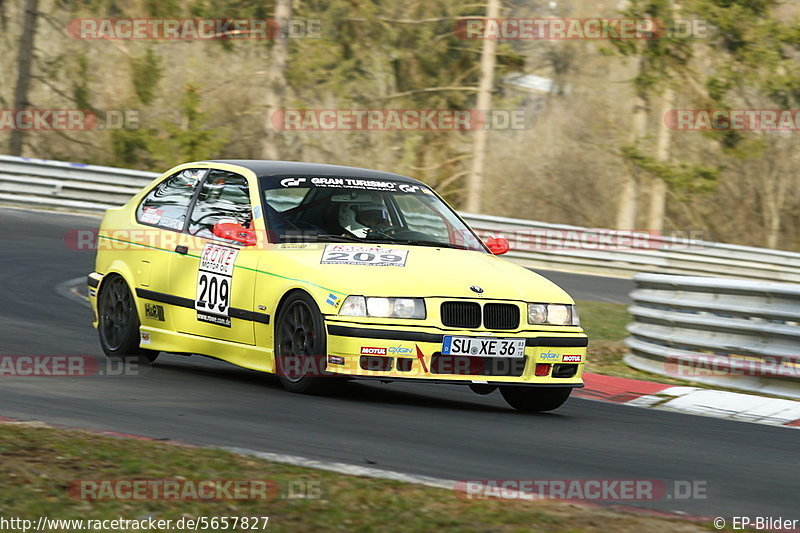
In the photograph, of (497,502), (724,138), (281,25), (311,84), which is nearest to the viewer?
(497,502)

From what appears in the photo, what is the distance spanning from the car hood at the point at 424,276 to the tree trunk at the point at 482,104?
23.4 m

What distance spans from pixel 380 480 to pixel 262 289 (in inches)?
120

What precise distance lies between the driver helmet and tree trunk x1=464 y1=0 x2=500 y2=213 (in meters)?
22.9

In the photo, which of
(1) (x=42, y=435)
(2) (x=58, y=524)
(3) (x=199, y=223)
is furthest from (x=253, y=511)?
(3) (x=199, y=223)

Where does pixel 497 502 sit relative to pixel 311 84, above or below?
below

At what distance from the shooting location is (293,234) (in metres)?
8.58

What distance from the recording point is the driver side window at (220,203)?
8.96 m

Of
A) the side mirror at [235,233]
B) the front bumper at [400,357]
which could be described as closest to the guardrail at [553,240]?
the side mirror at [235,233]

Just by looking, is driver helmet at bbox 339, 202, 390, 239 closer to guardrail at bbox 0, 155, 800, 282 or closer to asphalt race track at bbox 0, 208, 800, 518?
asphalt race track at bbox 0, 208, 800, 518

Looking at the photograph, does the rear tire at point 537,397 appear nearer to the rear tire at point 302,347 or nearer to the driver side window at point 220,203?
the rear tire at point 302,347

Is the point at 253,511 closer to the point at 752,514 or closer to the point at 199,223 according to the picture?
the point at 752,514

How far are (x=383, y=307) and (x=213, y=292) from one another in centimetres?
156

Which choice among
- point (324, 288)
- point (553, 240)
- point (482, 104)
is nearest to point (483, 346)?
point (324, 288)

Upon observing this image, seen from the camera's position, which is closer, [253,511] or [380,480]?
[253,511]
